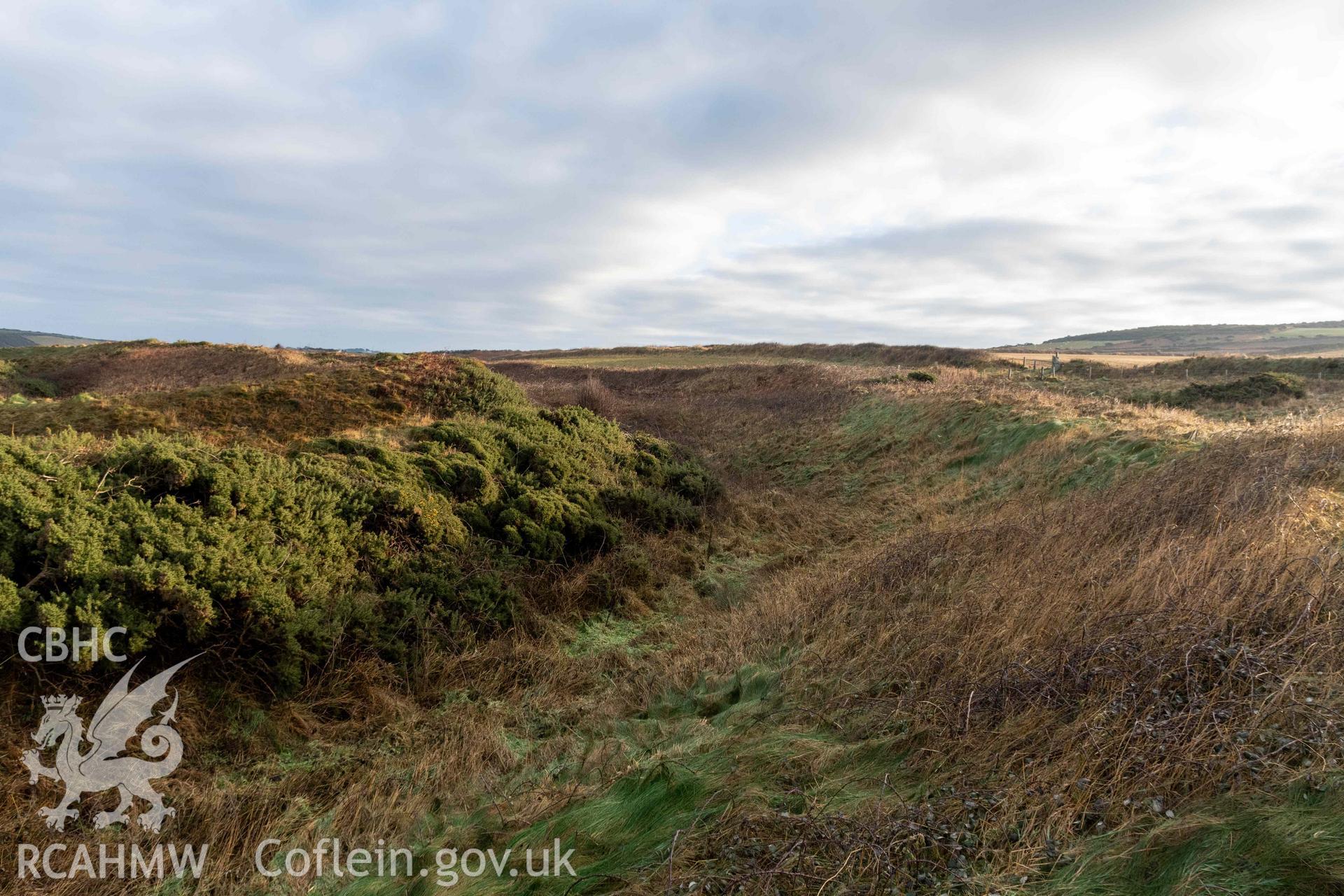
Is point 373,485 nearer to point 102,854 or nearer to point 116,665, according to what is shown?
point 116,665

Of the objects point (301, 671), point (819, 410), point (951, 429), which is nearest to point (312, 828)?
point (301, 671)

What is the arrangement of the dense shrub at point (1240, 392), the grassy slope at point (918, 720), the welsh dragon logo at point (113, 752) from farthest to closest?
the dense shrub at point (1240, 392) → the welsh dragon logo at point (113, 752) → the grassy slope at point (918, 720)

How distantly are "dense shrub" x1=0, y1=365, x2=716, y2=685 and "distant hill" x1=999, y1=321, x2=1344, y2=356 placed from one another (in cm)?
7595

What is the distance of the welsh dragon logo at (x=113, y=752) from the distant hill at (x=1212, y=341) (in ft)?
262

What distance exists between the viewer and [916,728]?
3.33 m

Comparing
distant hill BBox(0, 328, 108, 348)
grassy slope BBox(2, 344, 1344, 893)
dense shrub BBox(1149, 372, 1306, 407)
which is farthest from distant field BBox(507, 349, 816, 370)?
distant hill BBox(0, 328, 108, 348)

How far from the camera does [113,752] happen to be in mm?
3859

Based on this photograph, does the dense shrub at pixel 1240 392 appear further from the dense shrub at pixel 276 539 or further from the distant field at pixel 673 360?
the distant field at pixel 673 360

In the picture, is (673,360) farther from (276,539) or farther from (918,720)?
(918,720)

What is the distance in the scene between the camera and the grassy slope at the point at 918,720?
240 cm

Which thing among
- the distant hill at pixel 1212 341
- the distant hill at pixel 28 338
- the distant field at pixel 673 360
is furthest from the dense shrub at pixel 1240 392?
the distant hill at pixel 28 338

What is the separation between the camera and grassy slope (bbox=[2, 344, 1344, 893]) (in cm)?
240

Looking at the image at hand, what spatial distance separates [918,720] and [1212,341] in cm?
12386

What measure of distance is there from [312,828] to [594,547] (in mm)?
5122
